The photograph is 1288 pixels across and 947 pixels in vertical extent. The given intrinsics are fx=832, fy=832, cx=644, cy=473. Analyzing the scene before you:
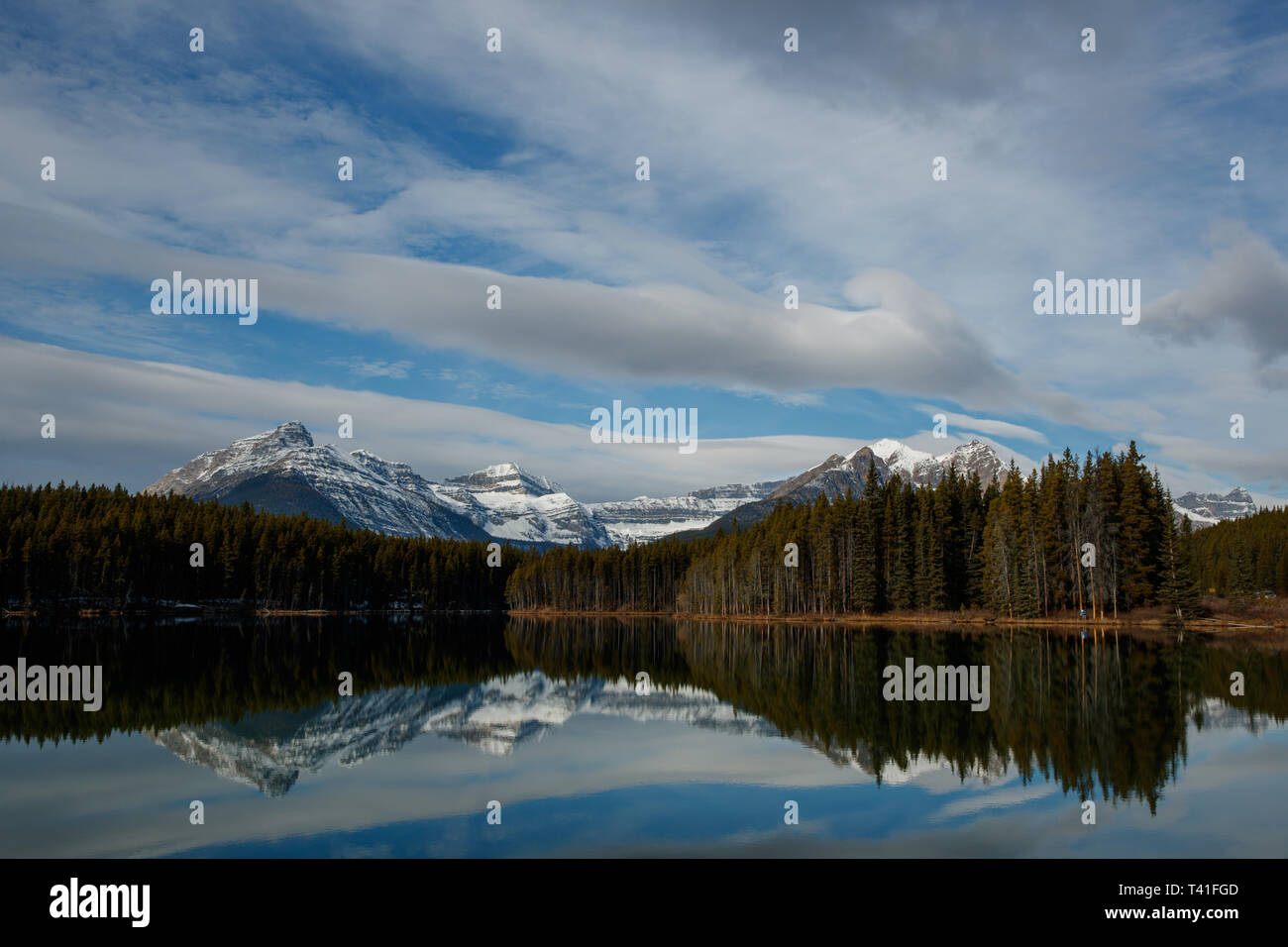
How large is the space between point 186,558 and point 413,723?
389 feet

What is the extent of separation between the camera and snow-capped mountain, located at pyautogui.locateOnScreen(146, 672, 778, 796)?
918 inches

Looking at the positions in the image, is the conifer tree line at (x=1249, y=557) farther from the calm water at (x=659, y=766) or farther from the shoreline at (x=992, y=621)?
the calm water at (x=659, y=766)

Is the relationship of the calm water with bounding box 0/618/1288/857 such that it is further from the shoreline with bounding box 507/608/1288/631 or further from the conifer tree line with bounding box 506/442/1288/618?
the conifer tree line with bounding box 506/442/1288/618

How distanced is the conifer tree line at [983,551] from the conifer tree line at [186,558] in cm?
6761

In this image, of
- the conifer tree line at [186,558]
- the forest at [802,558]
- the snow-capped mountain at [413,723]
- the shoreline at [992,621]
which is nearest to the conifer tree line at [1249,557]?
the forest at [802,558]

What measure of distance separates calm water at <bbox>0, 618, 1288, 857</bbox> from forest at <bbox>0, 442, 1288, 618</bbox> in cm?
4628

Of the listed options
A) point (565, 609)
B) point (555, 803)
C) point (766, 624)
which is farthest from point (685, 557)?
point (555, 803)

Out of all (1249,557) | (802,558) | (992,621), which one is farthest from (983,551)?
(1249,557)

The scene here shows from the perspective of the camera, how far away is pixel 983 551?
99.1 m

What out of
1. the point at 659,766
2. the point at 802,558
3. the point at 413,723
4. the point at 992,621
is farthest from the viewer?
the point at 802,558

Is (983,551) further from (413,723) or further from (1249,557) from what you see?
(413,723)

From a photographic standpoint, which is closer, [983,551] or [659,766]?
[659,766]

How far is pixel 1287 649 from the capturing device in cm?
5156

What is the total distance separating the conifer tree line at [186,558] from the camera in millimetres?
112062
